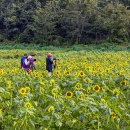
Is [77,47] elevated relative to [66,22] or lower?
lower

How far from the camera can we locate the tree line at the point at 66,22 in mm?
39125

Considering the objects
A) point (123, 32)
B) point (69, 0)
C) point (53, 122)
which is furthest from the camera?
point (69, 0)

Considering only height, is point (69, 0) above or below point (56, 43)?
above

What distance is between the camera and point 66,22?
40562mm

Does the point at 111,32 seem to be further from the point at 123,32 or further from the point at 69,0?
the point at 69,0

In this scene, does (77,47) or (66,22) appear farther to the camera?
(66,22)

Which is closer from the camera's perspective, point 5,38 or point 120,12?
point 120,12

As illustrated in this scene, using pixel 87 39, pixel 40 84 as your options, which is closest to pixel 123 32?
pixel 87 39

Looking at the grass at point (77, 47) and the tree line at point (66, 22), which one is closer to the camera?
the grass at point (77, 47)

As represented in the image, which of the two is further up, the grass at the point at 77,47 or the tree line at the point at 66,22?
the tree line at the point at 66,22

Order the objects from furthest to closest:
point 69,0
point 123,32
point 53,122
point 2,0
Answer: point 2,0 → point 69,0 → point 123,32 → point 53,122

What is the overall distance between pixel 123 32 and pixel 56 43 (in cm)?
695

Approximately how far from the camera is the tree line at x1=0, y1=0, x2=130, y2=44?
3912cm

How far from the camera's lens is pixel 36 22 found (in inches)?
1593
